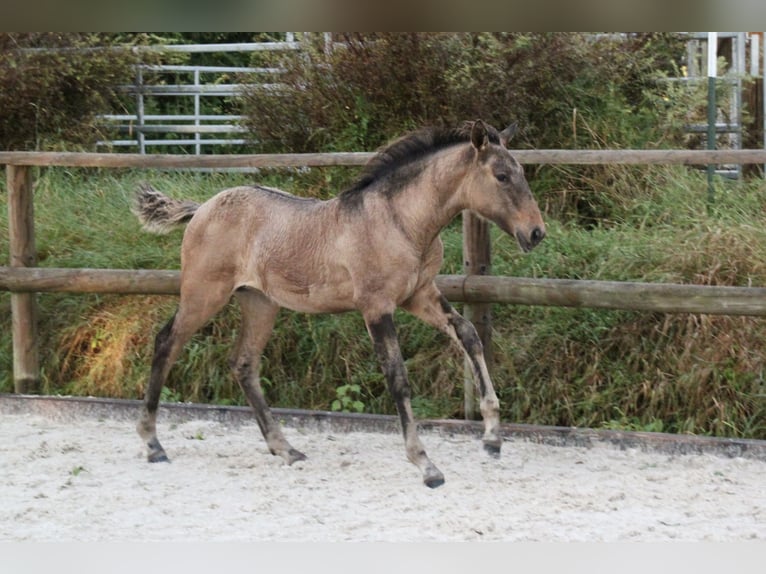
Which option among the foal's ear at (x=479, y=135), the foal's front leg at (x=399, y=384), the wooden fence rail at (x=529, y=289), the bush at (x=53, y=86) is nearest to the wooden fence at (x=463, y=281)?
the wooden fence rail at (x=529, y=289)

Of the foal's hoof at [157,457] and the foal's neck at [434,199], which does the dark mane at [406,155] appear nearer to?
the foal's neck at [434,199]

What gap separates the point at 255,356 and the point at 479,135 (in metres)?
1.54

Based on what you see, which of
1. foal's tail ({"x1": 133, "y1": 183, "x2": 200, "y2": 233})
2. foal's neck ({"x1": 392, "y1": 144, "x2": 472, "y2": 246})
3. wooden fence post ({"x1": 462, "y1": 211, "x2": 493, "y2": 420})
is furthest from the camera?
wooden fence post ({"x1": 462, "y1": 211, "x2": 493, "y2": 420})

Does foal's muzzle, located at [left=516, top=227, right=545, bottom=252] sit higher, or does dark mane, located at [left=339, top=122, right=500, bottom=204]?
dark mane, located at [left=339, top=122, right=500, bottom=204]

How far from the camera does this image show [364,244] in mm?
4605

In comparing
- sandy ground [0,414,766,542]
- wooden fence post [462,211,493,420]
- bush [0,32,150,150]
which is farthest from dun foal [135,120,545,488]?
bush [0,32,150,150]

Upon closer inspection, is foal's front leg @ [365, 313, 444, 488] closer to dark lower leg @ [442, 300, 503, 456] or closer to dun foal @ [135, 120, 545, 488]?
dun foal @ [135, 120, 545, 488]

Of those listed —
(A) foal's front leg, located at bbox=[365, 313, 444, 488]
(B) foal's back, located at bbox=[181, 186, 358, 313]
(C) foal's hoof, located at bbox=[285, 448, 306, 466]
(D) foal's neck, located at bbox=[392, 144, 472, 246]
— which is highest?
(D) foal's neck, located at bbox=[392, 144, 472, 246]

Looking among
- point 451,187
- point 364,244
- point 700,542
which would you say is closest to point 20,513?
point 364,244

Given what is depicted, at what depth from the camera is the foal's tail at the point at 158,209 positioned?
Answer: 521 centimetres

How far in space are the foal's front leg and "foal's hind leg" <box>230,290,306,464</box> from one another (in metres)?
0.65

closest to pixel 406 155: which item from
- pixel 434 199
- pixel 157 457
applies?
pixel 434 199

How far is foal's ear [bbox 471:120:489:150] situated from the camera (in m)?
4.37

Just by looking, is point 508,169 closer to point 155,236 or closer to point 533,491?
point 533,491
